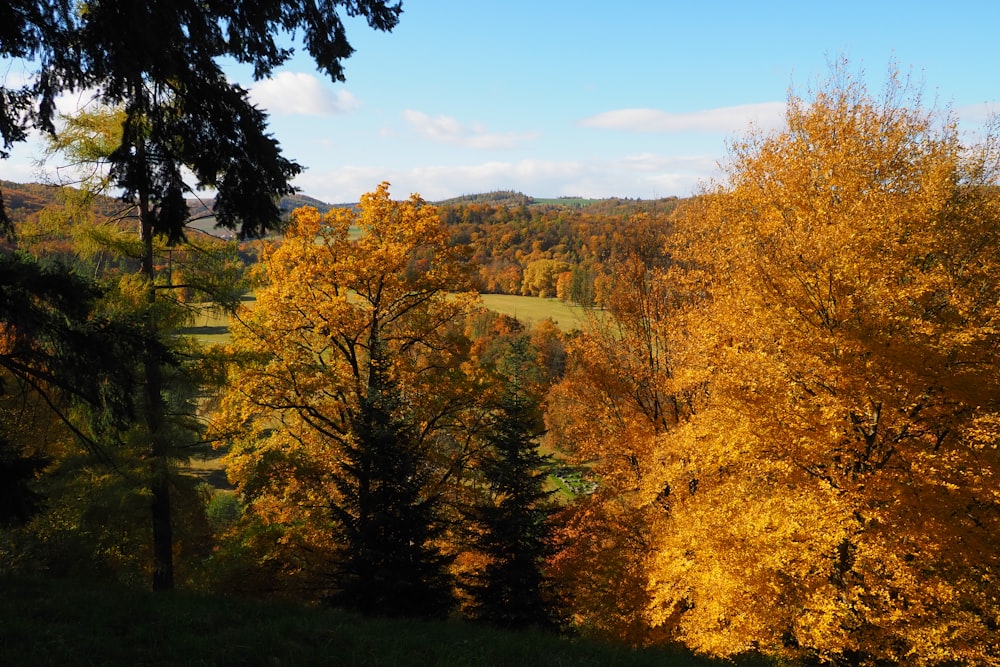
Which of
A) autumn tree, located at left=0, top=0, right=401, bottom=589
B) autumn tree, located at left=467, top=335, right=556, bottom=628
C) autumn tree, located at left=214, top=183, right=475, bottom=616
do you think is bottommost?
autumn tree, located at left=467, top=335, right=556, bottom=628

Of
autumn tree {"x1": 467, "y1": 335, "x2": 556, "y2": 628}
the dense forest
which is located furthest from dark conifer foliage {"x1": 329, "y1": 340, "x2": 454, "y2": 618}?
autumn tree {"x1": 467, "y1": 335, "x2": 556, "y2": 628}

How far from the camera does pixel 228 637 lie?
6.38 meters

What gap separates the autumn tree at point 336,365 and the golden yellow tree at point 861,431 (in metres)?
6.31

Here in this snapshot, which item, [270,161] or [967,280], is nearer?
[270,161]

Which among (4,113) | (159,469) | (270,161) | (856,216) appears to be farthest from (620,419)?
(4,113)

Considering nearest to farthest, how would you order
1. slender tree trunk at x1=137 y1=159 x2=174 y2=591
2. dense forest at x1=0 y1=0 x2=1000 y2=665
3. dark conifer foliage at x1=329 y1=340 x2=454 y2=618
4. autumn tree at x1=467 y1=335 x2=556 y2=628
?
dense forest at x1=0 y1=0 x2=1000 y2=665 → dark conifer foliage at x1=329 y1=340 x2=454 y2=618 → slender tree trunk at x1=137 y1=159 x2=174 y2=591 → autumn tree at x1=467 y1=335 x2=556 y2=628

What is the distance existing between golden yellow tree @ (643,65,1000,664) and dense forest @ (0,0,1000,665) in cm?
6

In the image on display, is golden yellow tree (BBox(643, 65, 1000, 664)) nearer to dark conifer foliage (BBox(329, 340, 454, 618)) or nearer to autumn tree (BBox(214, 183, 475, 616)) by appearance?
dark conifer foliage (BBox(329, 340, 454, 618))

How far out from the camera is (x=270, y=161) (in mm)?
6195

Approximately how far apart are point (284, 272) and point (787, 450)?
12.3 meters

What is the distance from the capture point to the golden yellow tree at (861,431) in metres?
8.80

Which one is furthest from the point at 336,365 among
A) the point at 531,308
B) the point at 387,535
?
the point at 531,308

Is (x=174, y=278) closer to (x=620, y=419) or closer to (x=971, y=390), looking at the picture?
(x=620, y=419)

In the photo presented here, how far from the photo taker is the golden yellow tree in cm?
880
